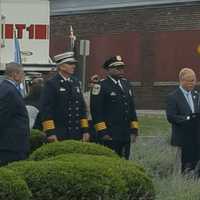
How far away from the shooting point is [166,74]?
31.6 m

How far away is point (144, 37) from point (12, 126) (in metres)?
24.0

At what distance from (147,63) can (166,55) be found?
1031mm

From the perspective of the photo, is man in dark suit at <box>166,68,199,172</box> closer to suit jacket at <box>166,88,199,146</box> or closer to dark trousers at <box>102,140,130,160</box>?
suit jacket at <box>166,88,199,146</box>

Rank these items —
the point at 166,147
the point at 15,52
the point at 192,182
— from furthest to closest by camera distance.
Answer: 1. the point at 15,52
2. the point at 166,147
3. the point at 192,182

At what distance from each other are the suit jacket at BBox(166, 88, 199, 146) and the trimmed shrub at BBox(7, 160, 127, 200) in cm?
385

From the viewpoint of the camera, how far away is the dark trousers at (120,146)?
1021 centimetres

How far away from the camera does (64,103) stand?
941 centimetres

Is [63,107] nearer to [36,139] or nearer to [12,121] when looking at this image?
[36,139]

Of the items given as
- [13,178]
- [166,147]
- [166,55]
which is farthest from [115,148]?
[166,55]

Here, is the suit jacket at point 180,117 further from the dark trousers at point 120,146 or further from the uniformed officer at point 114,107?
the dark trousers at point 120,146

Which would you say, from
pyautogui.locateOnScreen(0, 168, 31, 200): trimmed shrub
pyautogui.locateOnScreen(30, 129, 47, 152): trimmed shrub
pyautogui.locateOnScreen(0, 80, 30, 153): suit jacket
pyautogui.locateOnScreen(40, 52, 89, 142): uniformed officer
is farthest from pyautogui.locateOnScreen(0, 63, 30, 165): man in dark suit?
pyautogui.locateOnScreen(0, 168, 31, 200): trimmed shrub

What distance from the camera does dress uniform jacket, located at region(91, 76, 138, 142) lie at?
10094 mm

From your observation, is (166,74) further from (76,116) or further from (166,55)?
(76,116)

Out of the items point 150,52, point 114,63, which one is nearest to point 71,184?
point 114,63
